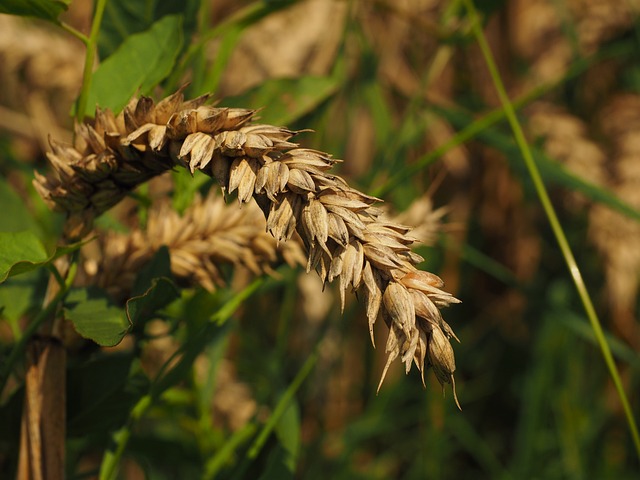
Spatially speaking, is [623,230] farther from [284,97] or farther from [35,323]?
[35,323]

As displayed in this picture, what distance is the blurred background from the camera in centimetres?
108

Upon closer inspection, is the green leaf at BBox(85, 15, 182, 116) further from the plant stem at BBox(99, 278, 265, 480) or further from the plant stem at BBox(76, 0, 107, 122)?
the plant stem at BBox(99, 278, 265, 480)

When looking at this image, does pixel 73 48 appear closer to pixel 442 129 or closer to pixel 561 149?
pixel 442 129

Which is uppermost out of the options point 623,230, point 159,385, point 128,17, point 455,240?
point 128,17

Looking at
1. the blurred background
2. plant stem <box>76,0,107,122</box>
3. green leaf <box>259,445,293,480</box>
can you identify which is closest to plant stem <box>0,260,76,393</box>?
plant stem <box>76,0,107,122</box>

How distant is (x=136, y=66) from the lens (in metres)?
0.55

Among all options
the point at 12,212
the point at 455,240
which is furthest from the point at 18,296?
the point at 455,240

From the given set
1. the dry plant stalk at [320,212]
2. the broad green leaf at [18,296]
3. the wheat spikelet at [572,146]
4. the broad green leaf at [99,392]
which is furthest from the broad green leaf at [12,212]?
the wheat spikelet at [572,146]

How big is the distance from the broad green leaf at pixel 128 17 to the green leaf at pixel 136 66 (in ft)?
0.18

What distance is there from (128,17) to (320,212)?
338mm

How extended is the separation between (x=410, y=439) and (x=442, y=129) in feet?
2.30

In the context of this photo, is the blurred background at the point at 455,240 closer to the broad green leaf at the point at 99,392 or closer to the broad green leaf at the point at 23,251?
the broad green leaf at the point at 99,392

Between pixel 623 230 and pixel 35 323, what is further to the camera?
pixel 623 230

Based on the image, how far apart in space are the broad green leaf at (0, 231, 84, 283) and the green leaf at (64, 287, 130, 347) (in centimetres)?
4
